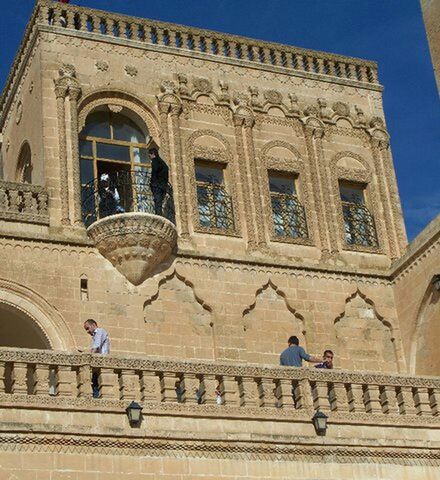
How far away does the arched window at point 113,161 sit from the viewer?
1820 centimetres

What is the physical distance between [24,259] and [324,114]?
6.65 m

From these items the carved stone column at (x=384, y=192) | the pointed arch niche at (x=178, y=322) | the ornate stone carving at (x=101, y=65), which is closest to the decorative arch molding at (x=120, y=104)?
the ornate stone carving at (x=101, y=65)

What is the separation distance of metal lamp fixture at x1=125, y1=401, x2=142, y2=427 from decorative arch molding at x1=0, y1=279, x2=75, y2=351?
13.7ft

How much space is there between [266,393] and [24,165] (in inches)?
320

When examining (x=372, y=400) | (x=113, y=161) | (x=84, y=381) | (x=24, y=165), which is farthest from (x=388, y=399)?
(x=24, y=165)

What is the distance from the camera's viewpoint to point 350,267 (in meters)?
19.4

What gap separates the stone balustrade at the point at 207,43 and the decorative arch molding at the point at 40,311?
197 inches

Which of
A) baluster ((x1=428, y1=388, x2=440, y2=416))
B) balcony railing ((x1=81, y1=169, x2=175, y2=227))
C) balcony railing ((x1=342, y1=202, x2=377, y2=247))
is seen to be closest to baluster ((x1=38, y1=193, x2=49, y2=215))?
balcony railing ((x1=81, y1=169, x2=175, y2=227))

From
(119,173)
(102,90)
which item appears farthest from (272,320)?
(102,90)

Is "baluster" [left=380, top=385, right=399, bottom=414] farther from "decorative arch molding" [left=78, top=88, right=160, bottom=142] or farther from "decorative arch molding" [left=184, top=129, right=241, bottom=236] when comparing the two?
"decorative arch molding" [left=78, top=88, right=160, bottom=142]

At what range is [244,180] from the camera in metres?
19.5

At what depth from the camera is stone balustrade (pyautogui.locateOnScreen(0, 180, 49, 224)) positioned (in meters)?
17.2

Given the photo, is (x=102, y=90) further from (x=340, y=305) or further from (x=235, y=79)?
(x=340, y=305)

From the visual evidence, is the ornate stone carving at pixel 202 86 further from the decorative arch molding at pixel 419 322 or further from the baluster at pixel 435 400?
the baluster at pixel 435 400
